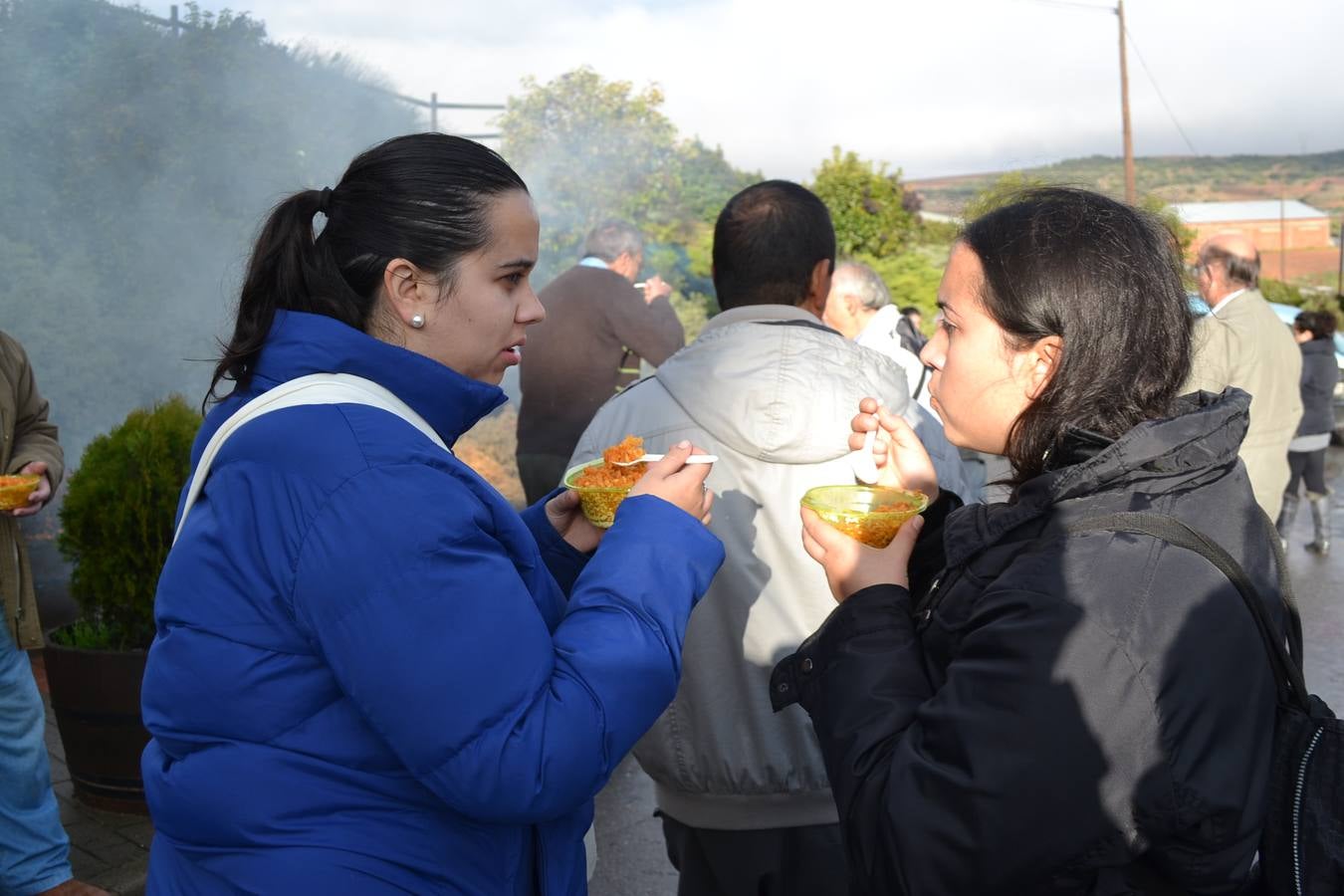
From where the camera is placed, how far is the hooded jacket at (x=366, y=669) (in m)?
1.42

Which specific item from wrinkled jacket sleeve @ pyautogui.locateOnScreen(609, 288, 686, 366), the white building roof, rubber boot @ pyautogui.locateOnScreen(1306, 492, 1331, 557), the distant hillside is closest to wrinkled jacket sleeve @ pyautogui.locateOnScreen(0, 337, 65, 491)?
wrinkled jacket sleeve @ pyautogui.locateOnScreen(609, 288, 686, 366)

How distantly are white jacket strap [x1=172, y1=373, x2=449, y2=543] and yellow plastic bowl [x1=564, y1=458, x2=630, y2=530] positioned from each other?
20.4 inches

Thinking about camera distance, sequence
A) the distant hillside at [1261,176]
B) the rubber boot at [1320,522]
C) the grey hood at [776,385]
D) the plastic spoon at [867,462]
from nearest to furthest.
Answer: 1. the plastic spoon at [867,462]
2. the grey hood at [776,385]
3. the rubber boot at [1320,522]
4. the distant hillside at [1261,176]

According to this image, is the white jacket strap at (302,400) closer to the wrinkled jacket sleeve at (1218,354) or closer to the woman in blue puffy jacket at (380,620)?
the woman in blue puffy jacket at (380,620)

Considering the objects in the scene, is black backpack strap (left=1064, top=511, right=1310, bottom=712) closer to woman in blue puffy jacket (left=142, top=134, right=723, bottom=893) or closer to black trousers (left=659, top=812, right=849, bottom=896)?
woman in blue puffy jacket (left=142, top=134, right=723, bottom=893)

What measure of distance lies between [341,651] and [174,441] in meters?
3.12

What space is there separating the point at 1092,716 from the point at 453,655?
805 mm

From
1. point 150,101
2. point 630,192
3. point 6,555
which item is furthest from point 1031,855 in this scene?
point 630,192

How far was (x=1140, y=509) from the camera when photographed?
1.49m

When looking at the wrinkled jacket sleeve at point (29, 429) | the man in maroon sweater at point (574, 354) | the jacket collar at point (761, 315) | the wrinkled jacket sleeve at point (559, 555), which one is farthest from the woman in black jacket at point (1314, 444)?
the wrinkled jacket sleeve at point (29, 429)

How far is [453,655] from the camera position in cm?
141

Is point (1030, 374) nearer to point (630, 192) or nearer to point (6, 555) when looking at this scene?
point (6, 555)

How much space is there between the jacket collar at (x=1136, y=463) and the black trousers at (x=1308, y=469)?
836cm

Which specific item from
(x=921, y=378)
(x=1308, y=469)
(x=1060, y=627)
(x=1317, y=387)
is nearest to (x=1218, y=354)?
(x=921, y=378)
